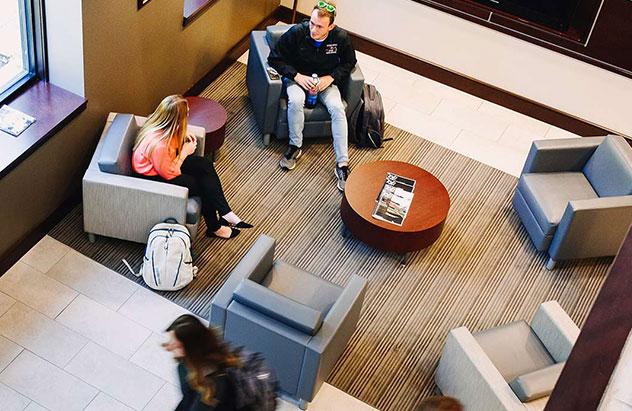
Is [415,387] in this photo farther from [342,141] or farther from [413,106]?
[413,106]

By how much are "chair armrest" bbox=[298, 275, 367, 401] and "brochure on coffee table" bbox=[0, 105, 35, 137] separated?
243 centimetres

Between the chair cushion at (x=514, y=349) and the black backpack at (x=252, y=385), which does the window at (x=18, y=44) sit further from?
the chair cushion at (x=514, y=349)

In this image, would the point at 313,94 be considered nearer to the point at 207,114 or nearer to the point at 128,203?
the point at 207,114

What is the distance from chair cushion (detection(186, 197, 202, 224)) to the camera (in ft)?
21.0

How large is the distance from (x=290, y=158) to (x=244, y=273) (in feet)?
6.71

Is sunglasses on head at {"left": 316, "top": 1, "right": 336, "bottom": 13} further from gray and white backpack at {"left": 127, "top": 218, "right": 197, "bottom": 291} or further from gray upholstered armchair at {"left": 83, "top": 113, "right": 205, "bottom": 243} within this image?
gray and white backpack at {"left": 127, "top": 218, "right": 197, "bottom": 291}

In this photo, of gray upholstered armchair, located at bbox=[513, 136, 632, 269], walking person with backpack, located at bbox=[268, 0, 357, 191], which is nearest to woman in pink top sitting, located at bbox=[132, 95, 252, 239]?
walking person with backpack, located at bbox=[268, 0, 357, 191]

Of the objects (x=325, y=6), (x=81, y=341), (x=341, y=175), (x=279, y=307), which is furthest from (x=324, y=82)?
(x=81, y=341)

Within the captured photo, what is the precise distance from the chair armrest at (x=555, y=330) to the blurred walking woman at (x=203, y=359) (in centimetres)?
246

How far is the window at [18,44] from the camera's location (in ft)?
20.0

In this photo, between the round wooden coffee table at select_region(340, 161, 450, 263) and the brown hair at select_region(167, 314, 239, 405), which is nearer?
the brown hair at select_region(167, 314, 239, 405)

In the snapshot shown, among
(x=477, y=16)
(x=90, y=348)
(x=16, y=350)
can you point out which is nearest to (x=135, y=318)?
(x=90, y=348)

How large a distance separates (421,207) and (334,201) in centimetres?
85

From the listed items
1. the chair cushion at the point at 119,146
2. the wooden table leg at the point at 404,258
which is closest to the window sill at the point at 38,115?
the chair cushion at the point at 119,146
